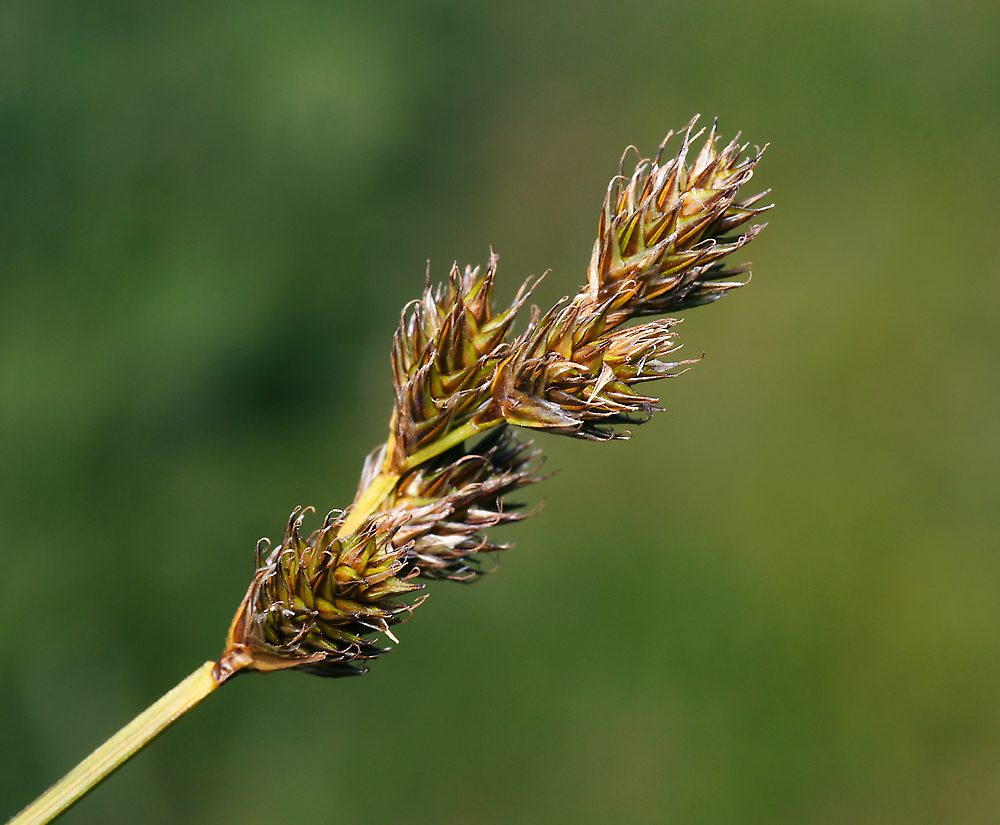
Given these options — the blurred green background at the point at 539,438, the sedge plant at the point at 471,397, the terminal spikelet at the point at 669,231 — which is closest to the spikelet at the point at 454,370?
the sedge plant at the point at 471,397

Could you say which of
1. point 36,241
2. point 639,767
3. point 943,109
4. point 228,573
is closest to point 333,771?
point 228,573

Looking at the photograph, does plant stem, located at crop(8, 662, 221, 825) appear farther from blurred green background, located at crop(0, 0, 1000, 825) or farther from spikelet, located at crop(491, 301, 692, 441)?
blurred green background, located at crop(0, 0, 1000, 825)

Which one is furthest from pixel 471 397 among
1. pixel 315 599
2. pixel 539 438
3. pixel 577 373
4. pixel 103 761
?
pixel 539 438

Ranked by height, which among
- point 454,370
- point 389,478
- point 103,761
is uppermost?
point 454,370

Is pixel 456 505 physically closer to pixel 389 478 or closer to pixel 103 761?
pixel 389 478

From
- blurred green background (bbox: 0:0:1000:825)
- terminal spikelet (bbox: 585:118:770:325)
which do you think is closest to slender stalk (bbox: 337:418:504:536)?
terminal spikelet (bbox: 585:118:770:325)

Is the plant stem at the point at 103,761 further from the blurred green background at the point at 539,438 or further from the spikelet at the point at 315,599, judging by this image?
Answer: the blurred green background at the point at 539,438

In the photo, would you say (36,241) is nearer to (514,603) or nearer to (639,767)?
(514,603)
